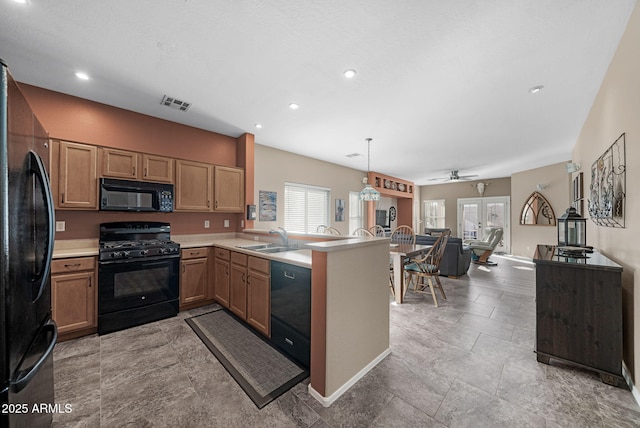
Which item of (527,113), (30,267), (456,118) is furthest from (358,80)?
(30,267)

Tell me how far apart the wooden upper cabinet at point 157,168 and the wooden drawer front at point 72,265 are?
117cm

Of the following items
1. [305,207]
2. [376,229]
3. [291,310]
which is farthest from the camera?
[376,229]

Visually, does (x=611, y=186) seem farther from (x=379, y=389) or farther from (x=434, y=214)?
(x=434, y=214)

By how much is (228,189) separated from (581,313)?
4.38 metres

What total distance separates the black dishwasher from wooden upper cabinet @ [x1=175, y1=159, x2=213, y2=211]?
2029 mm

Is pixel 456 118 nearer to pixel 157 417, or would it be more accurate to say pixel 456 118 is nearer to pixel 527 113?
pixel 527 113

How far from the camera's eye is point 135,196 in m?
3.14

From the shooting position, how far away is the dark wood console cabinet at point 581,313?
1857mm


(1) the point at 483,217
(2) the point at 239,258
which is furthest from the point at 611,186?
(1) the point at 483,217

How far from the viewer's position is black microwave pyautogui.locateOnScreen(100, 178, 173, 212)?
9.62ft

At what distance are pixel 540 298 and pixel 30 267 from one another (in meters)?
3.48

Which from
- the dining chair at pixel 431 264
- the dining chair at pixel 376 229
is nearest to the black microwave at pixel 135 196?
the dining chair at pixel 431 264

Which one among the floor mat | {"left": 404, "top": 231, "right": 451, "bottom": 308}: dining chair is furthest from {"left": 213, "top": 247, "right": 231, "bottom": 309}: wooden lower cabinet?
{"left": 404, "top": 231, "right": 451, "bottom": 308}: dining chair

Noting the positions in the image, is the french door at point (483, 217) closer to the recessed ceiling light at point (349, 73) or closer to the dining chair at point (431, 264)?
the dining chair at point (431, 264)
